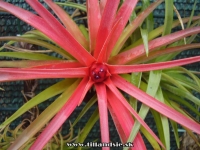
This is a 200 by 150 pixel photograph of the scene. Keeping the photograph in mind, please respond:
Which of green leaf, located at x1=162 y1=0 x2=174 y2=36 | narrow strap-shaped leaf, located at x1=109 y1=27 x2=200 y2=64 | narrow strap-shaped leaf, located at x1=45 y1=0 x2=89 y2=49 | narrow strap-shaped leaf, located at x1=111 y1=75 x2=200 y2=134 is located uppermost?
narrow strap-shaped leaf, located at x1=45 y1=0 x2=89 y2=49

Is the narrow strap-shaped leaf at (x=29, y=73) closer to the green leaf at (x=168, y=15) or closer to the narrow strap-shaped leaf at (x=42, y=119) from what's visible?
the narrow strap-shaped leaf at (x=42, y=119)

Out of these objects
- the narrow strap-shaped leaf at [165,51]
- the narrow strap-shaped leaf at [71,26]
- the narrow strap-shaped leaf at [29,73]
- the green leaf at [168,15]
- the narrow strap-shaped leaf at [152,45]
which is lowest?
the narrow strap-shaped leaf at [29,73]

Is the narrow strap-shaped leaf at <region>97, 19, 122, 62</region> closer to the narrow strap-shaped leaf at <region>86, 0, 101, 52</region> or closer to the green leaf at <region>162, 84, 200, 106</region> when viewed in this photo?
the narrow strap-shaped leaf at <region>86, 0, 101, 52</region>

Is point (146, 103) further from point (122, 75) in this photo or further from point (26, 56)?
point (26, 56)

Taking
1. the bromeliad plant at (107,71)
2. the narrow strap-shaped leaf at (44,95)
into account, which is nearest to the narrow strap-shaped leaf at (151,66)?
the bromeliad plant at (107,71)

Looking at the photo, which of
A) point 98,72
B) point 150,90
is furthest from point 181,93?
point 98,72

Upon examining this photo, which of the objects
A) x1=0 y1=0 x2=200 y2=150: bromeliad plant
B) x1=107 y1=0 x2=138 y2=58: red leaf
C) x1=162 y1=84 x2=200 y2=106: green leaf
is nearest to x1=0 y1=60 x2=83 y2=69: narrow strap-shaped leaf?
x1=0 y1=0 x2=200 y2=150: bromeliad plant

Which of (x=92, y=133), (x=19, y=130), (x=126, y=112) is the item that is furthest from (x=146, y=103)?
(x=92, y=133)
